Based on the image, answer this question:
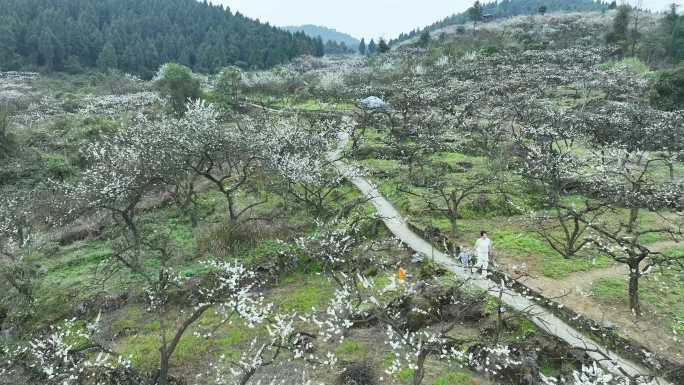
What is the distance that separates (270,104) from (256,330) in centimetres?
5777

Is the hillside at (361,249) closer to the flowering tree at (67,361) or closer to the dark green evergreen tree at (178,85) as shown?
the flowering tree at (67,361)

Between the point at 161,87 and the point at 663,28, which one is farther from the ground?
the point at 663,28

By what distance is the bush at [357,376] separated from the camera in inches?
584

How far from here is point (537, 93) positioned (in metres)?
54.3

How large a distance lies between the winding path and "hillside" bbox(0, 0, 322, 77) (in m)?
97.5

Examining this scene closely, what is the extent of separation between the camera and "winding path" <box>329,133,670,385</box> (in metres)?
13.2

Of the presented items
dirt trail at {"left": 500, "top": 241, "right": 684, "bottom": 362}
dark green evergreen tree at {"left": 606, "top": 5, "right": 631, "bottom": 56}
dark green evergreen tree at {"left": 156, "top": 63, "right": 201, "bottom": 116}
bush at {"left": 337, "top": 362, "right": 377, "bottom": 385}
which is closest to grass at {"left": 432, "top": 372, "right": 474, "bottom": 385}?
bush at {"left": 337, "top": 362, "right": 377, "bottom": 385}

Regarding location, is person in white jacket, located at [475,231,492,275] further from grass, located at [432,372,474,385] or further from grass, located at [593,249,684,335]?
grass, located at [432,372,474,385]

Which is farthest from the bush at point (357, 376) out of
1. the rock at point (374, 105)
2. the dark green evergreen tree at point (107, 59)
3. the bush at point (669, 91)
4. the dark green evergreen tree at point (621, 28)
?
the dark green evergreen tree at point (107, 59)

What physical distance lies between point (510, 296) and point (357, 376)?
7671 millimetres

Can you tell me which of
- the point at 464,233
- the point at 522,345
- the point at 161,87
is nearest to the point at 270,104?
the point at 161,87

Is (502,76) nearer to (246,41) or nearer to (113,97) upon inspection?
(113,97)

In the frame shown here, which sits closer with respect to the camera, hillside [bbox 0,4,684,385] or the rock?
hillside [bbox 0,4,684,385]

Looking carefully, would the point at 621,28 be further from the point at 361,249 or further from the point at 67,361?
the point at 67,361
